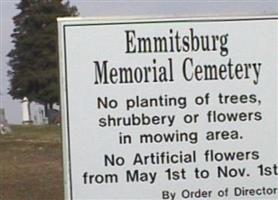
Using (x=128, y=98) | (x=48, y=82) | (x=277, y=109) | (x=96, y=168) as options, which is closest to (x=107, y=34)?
(x=128, y=98)

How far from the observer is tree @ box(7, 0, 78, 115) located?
6694 centimetres

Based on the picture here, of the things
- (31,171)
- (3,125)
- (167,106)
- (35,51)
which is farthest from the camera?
(35,51)

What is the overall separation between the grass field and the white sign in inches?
129

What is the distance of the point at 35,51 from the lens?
222 ft

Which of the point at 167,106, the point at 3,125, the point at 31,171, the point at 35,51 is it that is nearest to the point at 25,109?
the point at 35,51

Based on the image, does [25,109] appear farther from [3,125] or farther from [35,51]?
[3,125]

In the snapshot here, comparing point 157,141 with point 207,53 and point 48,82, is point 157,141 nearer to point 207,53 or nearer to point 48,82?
point 207,53

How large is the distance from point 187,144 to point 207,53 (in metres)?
0.48

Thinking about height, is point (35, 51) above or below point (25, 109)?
above

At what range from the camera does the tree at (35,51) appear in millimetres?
66938

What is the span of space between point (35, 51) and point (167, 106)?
63.9m

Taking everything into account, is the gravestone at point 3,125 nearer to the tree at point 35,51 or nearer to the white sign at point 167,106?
the tree at point 35,51

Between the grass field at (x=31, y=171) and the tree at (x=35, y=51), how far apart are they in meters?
39.2

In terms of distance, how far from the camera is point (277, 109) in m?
4.50
